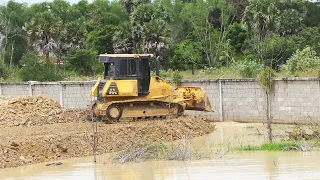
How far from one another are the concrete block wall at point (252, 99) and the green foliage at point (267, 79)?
0.25 meters

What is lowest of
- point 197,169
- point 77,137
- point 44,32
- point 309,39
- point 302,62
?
point 197,169

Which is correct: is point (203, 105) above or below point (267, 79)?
below

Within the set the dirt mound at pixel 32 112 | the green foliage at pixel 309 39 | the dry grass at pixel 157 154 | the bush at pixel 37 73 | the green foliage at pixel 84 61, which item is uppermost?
the green foliage at pixel 309 39

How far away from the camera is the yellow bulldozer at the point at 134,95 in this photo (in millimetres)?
22656

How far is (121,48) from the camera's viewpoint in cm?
4934

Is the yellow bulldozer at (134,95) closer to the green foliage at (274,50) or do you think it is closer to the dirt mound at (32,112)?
the dirt mound at (32,112)

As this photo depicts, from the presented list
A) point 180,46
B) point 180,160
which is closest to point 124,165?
point 180,160

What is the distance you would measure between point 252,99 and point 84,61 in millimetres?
26785

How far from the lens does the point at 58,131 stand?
67.5ft

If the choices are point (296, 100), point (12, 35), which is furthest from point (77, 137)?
point (12, 35)

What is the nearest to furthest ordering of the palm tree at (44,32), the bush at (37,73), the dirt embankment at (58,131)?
1. the dirt embankment at (58,131)
2. the bush at (37,73)
3. the palm tree at (44,32)

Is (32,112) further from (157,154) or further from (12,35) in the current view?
(12,35)

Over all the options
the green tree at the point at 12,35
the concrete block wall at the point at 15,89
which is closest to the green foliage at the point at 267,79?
the concrete block wall at the point at 15,89

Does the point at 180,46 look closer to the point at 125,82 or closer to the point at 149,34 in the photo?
the point at 149,34
